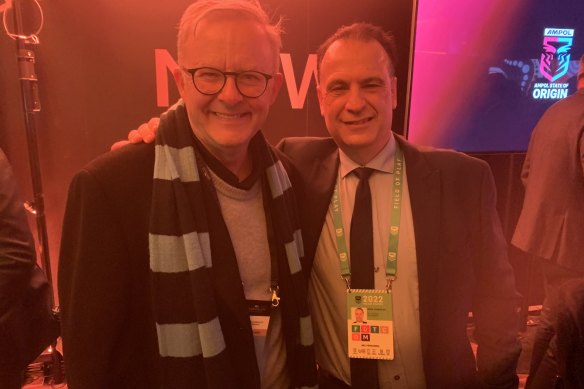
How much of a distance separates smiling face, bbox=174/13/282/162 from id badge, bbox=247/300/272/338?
18.4 inches

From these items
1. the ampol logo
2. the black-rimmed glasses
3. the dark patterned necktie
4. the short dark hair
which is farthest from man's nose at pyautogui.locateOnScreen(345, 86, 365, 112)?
the ampol logo

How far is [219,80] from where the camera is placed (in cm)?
122

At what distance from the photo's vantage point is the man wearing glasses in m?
1.15

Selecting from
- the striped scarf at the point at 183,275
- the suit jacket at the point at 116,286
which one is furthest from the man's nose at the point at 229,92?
the suit jacket at the point at 116,286

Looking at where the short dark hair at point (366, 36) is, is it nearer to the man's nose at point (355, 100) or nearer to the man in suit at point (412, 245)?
the man in suit at point (412, 245)

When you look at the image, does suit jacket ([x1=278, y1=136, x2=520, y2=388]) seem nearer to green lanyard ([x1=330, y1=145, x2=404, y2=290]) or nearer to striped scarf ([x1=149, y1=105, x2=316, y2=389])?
green lanyard ([x1=330, y1=145, x2=404, y2=290])

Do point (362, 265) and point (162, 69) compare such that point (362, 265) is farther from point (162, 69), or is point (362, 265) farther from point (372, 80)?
point (162, 69)

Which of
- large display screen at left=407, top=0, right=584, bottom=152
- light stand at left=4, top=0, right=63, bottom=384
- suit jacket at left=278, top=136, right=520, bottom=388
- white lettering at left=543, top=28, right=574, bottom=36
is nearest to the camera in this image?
suit jacket at left=278, top=136, right=520, bottom=388

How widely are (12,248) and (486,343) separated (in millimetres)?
1839

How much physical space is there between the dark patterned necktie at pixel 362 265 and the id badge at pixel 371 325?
30 mm

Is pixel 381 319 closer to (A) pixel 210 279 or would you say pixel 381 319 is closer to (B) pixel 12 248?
(A) pixel 210 279

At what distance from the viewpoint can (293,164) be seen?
71.4 inches

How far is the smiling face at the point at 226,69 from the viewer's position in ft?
3.91

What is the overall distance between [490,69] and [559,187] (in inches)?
41.6
